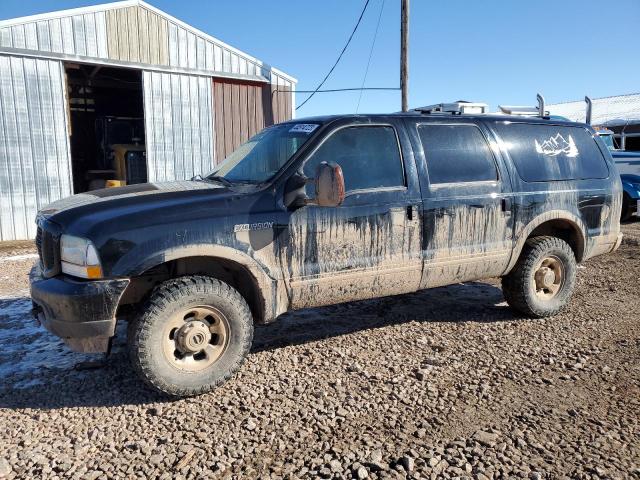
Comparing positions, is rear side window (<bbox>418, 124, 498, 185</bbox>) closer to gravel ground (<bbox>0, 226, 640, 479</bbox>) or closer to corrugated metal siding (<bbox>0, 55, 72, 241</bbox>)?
gravel ground (<bbox>0, 226, 640, 479</bbox>)

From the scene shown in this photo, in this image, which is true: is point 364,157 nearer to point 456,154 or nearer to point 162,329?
point 456,154

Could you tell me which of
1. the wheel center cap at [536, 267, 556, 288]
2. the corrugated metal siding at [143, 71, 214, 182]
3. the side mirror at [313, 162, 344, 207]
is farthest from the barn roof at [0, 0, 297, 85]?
the wheel center cap at [536, 267, 556, 288]

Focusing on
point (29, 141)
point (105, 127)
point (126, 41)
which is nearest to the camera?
point (29, 141)

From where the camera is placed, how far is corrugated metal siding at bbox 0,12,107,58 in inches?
379

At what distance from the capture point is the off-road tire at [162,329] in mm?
3455

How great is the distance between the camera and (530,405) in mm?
3471

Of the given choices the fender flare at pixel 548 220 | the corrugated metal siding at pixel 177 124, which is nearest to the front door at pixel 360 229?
the fender flare at pixel 548 220

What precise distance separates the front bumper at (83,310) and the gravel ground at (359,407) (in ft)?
1.59

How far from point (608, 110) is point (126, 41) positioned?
31111mm

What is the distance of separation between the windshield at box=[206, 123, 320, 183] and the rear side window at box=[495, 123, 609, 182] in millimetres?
2026

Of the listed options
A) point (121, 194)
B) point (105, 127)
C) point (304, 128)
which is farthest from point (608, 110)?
point (121, 194)

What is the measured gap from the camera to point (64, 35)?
33.1ft

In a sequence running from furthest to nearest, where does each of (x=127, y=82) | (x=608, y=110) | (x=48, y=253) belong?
(x=608, y=110) < (x=127, y=82) < (x=48, y=253)

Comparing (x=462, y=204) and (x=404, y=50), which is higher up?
(x=404, y=50)
